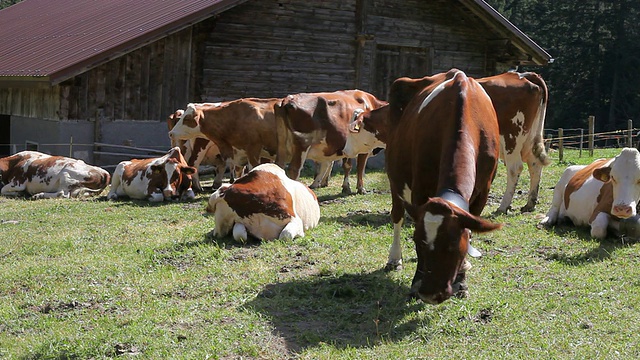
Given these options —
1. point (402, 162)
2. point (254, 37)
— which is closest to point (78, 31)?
point (254, 37)

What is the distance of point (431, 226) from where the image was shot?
599cm

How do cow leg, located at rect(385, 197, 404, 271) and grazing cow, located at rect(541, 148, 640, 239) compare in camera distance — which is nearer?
cow leg, located at rect(385, 197, 404, 271)

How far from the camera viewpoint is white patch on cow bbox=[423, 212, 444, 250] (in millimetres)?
5973

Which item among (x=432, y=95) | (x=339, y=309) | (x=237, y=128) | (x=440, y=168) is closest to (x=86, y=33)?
(x=237, y=128)

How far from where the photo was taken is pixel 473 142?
6.89 meters

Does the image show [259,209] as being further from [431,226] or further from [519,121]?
[519,121]

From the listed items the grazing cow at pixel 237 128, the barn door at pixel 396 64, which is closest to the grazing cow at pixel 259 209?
the grazing cow at pixel 237 128

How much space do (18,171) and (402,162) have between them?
1100cm

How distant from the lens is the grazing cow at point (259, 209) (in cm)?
963

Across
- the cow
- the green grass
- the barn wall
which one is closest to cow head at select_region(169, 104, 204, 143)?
the cow

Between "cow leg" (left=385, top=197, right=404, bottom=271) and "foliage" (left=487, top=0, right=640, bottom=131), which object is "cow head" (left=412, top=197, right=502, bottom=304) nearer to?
"cow leg" (left=385, top=197, right=404, bottom=271)

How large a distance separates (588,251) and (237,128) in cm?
765

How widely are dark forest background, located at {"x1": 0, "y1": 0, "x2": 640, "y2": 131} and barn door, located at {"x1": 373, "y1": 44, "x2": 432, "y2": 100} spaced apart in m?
27.1

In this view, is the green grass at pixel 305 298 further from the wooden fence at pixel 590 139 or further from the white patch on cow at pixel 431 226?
the wooden fence at pixel 590 139
